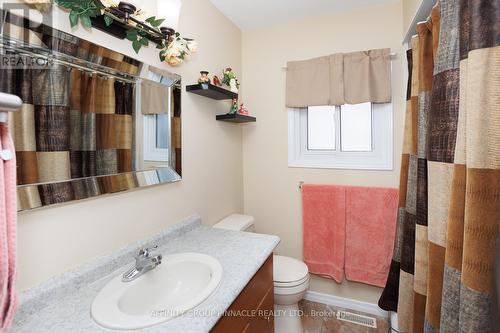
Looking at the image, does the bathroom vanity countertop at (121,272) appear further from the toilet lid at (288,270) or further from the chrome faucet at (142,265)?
the toilet lid at (288,270)

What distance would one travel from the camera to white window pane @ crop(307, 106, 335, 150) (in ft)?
7.05

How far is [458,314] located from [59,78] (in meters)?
1.58

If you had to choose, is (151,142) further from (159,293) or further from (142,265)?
(159,293)

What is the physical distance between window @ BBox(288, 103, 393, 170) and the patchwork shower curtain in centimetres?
77

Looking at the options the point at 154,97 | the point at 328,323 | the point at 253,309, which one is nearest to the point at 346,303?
the point at 328,323

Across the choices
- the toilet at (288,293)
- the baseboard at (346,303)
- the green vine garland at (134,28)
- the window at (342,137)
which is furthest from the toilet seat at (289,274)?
the green vine garland at (134,28)

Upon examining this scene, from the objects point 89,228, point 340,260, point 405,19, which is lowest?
point 340,260

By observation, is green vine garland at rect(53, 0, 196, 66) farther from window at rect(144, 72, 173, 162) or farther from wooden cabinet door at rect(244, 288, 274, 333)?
wooden cabinet door at rect(244, 288, 274, 333)

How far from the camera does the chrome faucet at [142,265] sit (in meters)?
1.05

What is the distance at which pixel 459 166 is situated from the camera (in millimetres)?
787

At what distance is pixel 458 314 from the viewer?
2.57 ft

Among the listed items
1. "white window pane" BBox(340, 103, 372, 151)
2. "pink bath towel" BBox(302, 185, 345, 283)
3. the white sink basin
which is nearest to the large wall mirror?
the white sink basin

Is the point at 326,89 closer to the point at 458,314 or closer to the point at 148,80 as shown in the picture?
the point at 148,80

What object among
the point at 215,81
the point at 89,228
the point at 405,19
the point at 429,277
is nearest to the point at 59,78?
the point at 89,228
